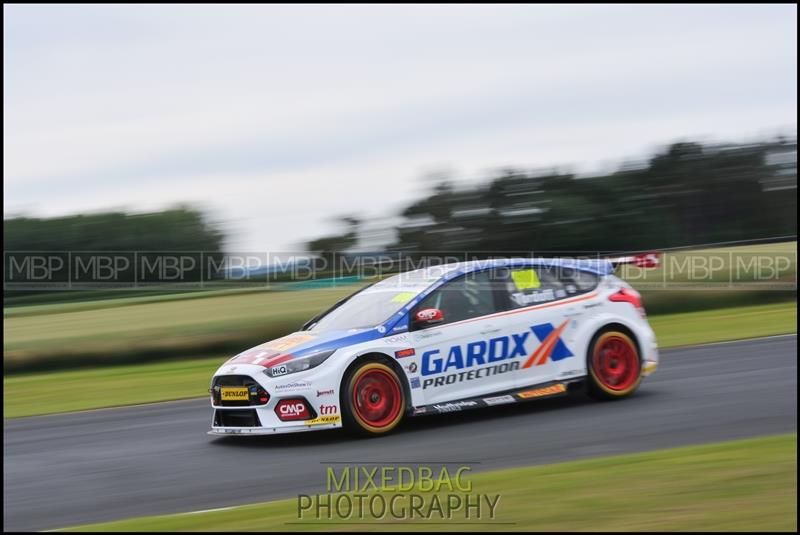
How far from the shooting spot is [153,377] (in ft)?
53.6

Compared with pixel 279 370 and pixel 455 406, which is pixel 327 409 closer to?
pixel 279 370

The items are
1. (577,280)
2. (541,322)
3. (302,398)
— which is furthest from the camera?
(577,280)

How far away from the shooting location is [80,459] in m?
8.77

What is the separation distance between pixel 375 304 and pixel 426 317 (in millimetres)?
683

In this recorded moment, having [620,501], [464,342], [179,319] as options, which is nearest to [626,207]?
[179,319]

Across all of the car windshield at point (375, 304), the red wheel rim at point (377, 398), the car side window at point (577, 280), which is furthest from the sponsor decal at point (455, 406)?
the car side window at point (577, 280)

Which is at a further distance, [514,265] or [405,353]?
[514,265]

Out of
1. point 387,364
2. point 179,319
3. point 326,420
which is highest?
point 179,319

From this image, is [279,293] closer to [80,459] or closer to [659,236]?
[80,459]

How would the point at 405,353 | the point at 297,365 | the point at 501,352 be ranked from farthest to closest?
1. the point at 501,352
2. the point at 405,353
3. the point at 297,365

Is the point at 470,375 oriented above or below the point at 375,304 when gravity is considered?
below

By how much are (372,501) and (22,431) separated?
6.46 meters

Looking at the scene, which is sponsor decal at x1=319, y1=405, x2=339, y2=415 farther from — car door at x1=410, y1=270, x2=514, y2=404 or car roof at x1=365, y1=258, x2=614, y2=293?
car roof at x1=365, y1=258, x2=614, y2=293

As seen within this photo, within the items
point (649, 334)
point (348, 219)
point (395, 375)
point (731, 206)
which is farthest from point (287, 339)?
point (731, 206)
